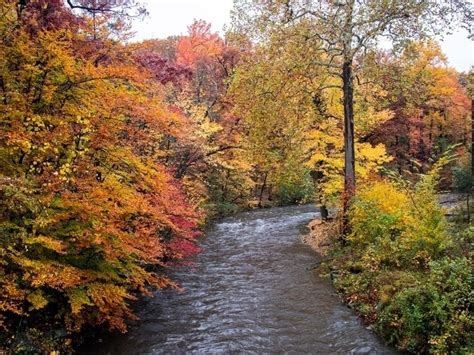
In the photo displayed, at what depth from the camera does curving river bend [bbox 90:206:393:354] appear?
28.2 feet

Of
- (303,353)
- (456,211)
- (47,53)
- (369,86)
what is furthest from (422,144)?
(47,53)

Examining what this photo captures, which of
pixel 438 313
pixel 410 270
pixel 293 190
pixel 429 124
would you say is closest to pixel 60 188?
pixel 438 313

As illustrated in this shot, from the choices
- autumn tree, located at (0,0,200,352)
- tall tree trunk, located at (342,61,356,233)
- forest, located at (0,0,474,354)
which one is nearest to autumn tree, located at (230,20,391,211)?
forest, located at (0,0,474,354)

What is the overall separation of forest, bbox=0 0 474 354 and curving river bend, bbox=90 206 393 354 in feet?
1.78

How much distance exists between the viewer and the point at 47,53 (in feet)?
24.2

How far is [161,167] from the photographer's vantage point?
10.8m

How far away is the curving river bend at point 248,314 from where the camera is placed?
8.60m

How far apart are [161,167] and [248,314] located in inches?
170

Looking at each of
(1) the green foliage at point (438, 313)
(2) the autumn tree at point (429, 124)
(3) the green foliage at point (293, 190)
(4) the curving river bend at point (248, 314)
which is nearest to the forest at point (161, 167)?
(1) the green foliage at point (438, 313)

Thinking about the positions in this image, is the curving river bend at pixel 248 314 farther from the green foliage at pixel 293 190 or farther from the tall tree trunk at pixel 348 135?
the green foliage at pixel 293 190

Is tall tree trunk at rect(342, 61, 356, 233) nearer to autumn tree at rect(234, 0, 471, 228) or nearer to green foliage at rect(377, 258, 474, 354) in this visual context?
autumn tree at rect(234, 0, 471, 228)

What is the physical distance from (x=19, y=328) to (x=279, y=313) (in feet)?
19.0

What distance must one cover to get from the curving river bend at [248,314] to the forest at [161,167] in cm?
54

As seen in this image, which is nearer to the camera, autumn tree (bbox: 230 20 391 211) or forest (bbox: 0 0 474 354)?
forest (bbox: 0 0 474 354)
